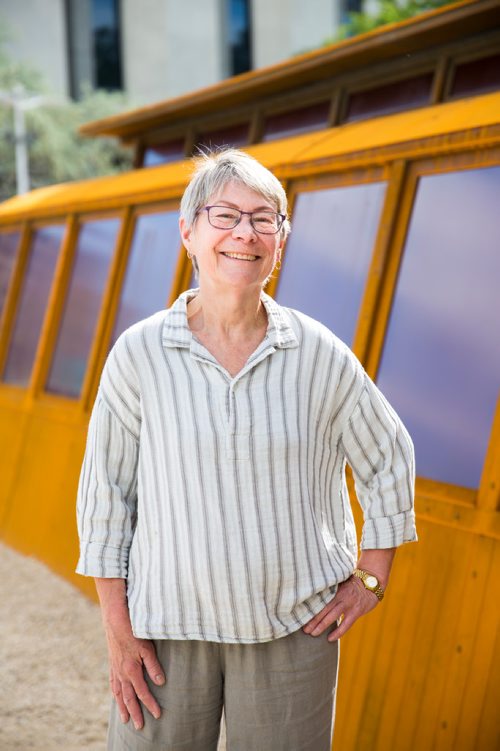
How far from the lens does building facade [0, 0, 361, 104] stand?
1479 inches

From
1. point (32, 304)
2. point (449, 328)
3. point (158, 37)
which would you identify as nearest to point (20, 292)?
point (32, 304)

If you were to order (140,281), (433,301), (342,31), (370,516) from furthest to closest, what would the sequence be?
1. (342,31)
2. (140,281)
3. (433,301)
4. (370,516)

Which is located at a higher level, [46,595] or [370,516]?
[370,516]

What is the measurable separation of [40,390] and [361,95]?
3.24 meters

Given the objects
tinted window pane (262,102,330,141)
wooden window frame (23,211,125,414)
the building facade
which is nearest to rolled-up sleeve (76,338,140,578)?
tinted window pane (262,102,330,141)

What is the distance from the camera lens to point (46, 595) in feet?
19.8

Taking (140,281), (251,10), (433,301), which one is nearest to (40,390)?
(140,281)

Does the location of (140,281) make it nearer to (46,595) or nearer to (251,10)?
(46,595)

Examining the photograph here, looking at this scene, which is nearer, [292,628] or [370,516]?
[292,628]

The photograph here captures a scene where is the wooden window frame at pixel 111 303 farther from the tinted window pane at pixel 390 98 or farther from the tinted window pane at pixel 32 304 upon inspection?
the tinted window pane at pixel 390 98

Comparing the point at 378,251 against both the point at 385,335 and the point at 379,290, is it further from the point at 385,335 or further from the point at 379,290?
the point at 385,335

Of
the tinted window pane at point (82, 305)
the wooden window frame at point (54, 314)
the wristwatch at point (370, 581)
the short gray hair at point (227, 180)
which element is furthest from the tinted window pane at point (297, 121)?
the wristwatch at point (370, 581)

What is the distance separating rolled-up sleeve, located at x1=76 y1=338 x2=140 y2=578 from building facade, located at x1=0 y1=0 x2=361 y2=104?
3712cm

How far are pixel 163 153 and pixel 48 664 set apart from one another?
14.5 feet
